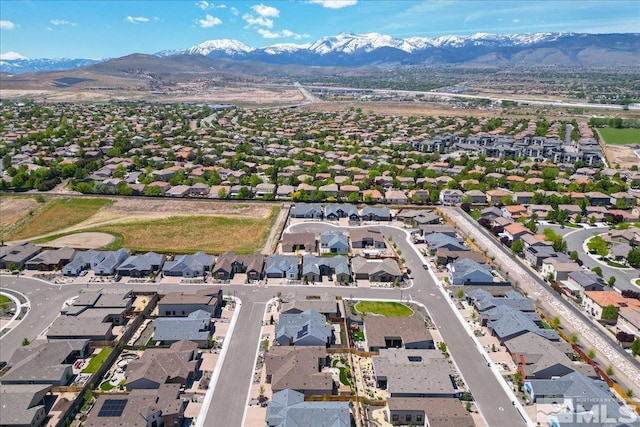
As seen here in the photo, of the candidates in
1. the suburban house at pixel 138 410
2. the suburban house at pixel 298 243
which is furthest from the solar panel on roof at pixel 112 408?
the suburban house at pixel 298 243

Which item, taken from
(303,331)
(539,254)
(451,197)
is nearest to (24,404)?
(303,331)

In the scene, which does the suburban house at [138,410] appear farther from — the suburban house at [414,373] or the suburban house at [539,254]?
the suburban house at [539,254]

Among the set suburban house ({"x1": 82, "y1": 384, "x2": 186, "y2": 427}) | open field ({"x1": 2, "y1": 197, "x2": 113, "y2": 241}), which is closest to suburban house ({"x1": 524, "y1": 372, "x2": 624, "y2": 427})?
suburban house ({"x1": 82, "y1": 384, "x2": 186, "y2": 427})

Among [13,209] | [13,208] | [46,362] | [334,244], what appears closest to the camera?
[46,362]

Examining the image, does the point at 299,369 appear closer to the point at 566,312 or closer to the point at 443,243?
the point at 566,312

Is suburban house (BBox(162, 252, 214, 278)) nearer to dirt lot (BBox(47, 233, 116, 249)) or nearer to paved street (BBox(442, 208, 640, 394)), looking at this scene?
dirt lot (BBox(47, 233, 116, 249))

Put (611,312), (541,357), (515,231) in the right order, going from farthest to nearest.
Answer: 1. (515,231)
2. (611,312)
3. (541,357)
